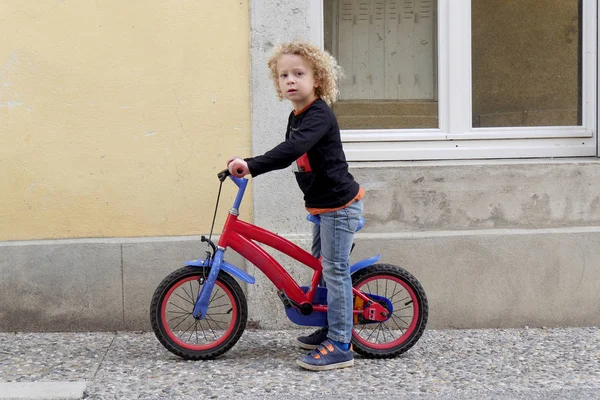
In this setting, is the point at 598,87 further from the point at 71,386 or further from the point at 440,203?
the point at 71,386

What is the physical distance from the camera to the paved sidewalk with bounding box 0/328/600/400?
14.7 feet

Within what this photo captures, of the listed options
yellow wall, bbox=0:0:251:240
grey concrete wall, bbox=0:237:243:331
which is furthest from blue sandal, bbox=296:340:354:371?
yellow wall, bbox=0:0:251:240

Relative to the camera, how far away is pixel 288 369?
4918 mm

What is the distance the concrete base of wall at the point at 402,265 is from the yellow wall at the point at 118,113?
17 centimetres

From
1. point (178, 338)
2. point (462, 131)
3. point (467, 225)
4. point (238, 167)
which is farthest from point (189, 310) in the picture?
point (462, 131)

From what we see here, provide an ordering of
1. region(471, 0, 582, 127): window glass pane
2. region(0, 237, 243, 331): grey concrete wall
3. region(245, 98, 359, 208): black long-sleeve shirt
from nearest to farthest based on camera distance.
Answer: region(245, 98, 359, 208): black long-sleeve shirt < region(0, 237, 243, 331): grey concrete wall < region(471, 0, 582, 127): window glass pane

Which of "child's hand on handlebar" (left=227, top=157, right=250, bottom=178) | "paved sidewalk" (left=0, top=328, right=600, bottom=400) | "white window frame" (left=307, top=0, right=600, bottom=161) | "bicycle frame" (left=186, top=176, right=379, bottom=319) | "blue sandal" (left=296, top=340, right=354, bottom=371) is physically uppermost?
"white window frame" (left=307, top=0, right=600, bottom=161)

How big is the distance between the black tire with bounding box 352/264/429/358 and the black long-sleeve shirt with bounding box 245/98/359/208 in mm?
522

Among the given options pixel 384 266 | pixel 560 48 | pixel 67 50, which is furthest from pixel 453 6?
pixel 67 50

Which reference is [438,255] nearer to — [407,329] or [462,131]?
[407,329]

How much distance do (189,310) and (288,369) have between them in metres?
0.73

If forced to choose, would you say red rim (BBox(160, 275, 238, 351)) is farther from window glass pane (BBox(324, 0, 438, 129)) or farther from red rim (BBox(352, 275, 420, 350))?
window glass pane (BBox(324, 0, 438, 129))

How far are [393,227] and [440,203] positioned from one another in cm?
35

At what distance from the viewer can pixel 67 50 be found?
18.7 ft
